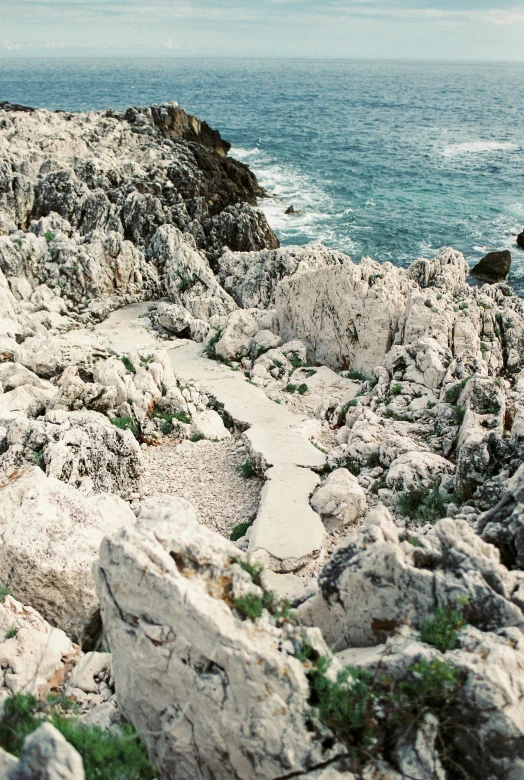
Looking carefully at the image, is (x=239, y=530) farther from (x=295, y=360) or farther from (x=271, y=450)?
(x=295, y=360)

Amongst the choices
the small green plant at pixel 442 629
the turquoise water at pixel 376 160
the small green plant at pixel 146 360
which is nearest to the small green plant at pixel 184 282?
the small green plant at pixel 146 360

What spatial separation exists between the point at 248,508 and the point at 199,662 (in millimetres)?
7792

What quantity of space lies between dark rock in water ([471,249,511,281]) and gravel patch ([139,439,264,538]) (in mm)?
23836

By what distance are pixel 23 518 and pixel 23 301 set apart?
58.1 ft

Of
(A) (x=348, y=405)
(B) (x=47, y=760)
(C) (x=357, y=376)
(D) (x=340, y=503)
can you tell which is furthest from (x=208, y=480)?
(B) (x=47, y=760)

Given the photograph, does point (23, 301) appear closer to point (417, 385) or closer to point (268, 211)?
point (417, 385)

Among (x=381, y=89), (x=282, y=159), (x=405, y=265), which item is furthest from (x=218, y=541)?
(x=381, y=89)

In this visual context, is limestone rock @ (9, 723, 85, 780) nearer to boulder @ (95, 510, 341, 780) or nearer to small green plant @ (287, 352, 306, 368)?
boulder @ (95, 510, 341, 780)

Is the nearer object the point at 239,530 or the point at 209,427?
the point at 239,530

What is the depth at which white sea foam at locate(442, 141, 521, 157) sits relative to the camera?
71.9 m

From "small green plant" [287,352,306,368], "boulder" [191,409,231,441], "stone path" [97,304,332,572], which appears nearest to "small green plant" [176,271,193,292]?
"stone path" [97,304,332,572]

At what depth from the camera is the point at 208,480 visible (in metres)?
15.1

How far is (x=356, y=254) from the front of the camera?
128 ft

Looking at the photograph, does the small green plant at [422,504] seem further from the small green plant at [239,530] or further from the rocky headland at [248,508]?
the small green plant at [239,530]
